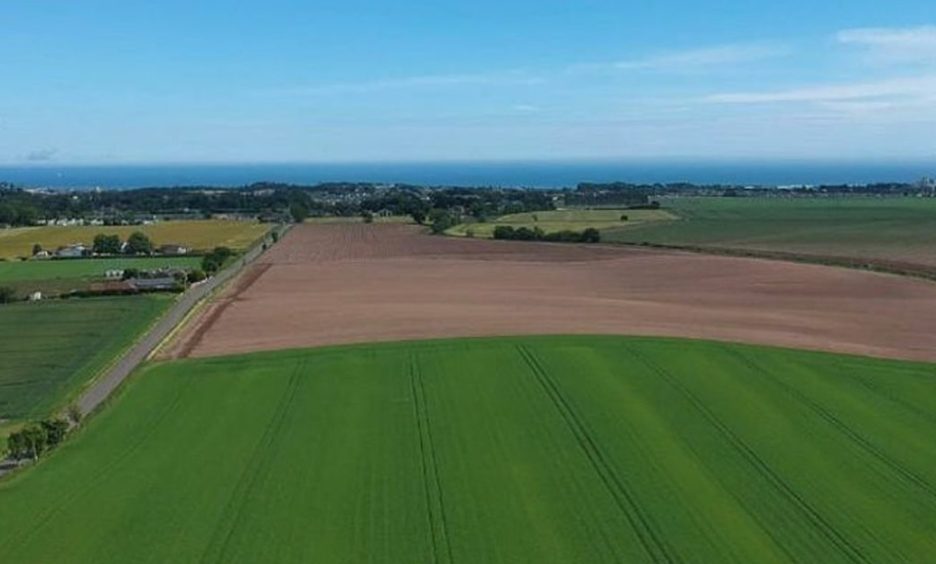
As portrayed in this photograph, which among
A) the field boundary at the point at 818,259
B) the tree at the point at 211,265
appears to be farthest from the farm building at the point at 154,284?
the field boundary at the point at 818,259

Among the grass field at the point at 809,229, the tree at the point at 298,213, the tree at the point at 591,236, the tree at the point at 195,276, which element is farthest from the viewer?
the tree at the point at 298,213

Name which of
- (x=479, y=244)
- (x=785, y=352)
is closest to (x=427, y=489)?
(x=785, y=352)

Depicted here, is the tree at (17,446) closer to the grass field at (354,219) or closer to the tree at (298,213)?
the grass field at (354,219)

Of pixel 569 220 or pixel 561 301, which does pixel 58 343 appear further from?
pixel 569 220

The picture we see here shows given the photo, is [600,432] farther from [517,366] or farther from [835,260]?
[835,260]

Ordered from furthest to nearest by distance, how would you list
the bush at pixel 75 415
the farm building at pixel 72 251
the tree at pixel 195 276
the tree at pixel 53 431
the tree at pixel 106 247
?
1. the tree at pixel 106 247
2. the farm building at pixel 72 251
3. the tree at pixel 195 276
4. the bush at pixel 75 415
5. the tree at pixel 53 431
